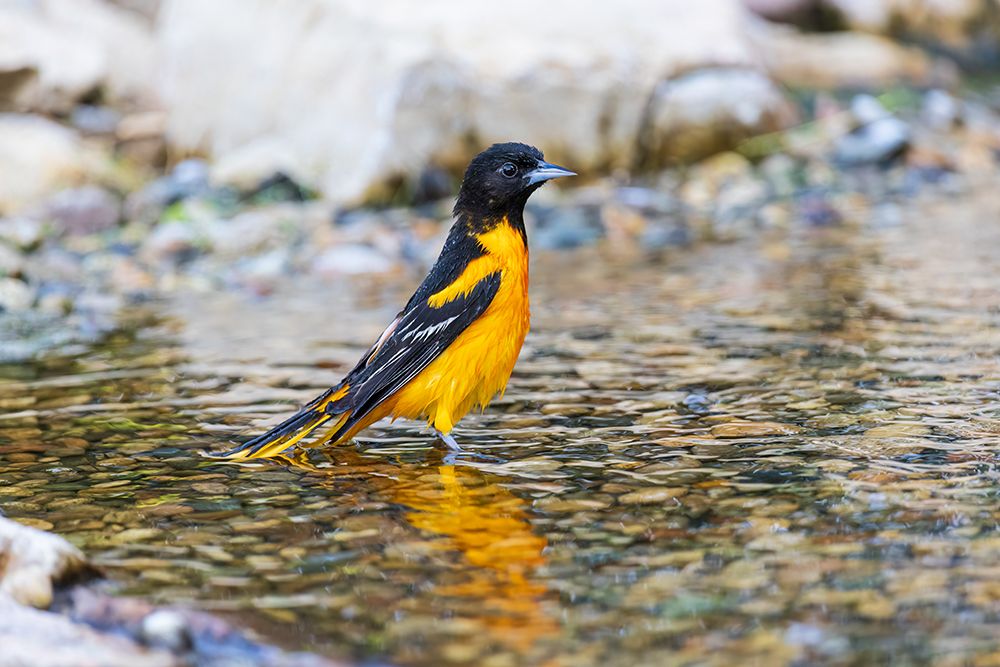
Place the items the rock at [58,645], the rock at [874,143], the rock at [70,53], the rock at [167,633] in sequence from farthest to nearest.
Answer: the rock at [70,53]
the rock at [874,143]
the rock at [167,633]
the rock at [58,645]

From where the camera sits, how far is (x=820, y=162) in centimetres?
1268

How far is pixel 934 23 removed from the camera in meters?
19.2

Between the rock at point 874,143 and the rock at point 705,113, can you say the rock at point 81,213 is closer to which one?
the rock at point 705,113

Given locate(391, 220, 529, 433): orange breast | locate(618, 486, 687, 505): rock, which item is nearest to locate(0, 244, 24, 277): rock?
locate(391, 220, 529, 433): orange breast

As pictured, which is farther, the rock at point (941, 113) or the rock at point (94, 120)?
the rock at point (94, 120)

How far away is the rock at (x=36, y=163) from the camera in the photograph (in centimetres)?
1181

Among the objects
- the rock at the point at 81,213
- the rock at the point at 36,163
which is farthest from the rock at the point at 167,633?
the rock at the point at 36,163

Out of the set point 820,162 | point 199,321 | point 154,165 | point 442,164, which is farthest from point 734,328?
point 154,165

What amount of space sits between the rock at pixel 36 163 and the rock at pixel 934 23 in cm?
1135

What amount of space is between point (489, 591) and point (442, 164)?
8645 millimetres

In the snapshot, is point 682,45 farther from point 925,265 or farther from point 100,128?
point 100,128

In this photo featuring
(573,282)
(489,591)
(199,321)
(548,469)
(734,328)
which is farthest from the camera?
(573,282)

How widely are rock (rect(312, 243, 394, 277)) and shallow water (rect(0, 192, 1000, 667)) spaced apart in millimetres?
2068

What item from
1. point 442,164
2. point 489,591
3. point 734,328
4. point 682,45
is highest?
point 682,45
